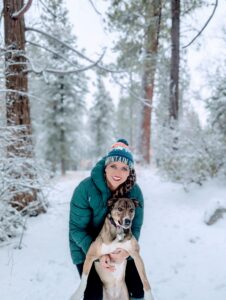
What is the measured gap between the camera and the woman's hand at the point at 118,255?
258 centimetres

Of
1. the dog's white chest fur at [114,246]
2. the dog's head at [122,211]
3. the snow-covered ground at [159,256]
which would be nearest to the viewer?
the dog's head at [122,211]

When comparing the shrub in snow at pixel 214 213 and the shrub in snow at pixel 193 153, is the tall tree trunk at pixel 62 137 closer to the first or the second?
A: the shrub in snow at pixel 193 153

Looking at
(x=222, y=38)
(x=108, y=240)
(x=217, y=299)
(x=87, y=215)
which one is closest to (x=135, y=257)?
(x=108, y=240)

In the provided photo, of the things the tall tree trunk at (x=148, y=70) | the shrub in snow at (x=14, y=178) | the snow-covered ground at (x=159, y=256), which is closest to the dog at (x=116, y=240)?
the snow-covered ground at (x=159, y=256)

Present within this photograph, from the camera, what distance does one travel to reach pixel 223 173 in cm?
717

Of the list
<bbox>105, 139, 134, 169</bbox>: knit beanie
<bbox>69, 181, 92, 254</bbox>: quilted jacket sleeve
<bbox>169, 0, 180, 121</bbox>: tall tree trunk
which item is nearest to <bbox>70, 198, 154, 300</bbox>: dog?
<bbox>69, 181, 92, 254</bbox>: quilted jacket sleeve

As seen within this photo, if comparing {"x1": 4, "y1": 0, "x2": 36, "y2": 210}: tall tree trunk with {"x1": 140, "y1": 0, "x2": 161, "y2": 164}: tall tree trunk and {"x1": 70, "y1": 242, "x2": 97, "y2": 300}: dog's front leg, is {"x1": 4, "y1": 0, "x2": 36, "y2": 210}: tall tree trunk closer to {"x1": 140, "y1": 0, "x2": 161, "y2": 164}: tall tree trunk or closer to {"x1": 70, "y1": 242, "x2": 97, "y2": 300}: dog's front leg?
{"x1": 140, "y1": 0, "x2": 161, "y2": 164}: tall tree trunk

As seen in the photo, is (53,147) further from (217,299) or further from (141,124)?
(217,299)

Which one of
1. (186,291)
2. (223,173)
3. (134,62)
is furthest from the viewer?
(134,62)

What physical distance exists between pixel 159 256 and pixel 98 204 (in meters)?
2.70

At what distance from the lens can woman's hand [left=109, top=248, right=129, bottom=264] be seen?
8.47 feet

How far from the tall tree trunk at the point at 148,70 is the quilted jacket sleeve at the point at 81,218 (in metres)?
3.28

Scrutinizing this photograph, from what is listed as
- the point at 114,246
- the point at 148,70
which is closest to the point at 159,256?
the point at 114,246

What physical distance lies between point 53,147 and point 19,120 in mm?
14819
